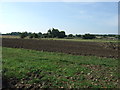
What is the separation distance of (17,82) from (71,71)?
394 cm

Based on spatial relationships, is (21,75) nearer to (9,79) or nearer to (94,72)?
(9,79)

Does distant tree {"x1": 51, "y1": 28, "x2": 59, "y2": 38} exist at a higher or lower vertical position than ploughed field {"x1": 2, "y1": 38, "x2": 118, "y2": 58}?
higher

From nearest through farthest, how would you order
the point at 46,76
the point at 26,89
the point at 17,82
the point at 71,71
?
1. the point at 26,89
2. the point at 17,82
3. the point at 46,76
4. the point at 71,71

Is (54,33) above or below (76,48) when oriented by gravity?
above

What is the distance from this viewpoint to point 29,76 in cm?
1050

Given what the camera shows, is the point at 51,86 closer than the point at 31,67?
Yes

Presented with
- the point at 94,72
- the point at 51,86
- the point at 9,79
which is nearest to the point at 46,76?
the point at 51,86

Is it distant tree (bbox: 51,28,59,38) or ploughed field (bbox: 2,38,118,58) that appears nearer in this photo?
ploughed field (bbox: 2,38,118,58)

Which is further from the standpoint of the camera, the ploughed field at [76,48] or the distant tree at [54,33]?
the distant tree at [54,33]

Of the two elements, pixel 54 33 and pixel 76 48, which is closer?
pixel 76 48

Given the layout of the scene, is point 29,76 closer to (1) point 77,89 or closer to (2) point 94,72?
(1) point 77,89

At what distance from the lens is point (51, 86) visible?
356 inches

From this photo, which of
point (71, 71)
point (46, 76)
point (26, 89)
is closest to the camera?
point (26, 89)

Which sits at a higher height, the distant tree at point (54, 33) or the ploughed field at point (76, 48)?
the distant tree at point (54, 33)
